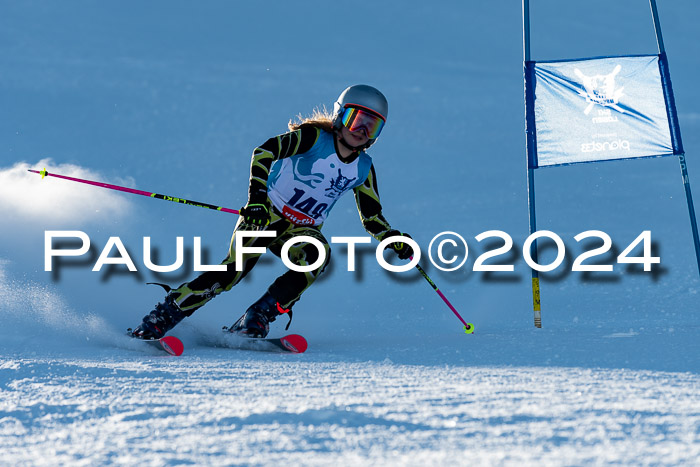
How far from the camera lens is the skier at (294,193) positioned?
165 inches

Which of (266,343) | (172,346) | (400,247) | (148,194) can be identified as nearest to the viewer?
(172,346)

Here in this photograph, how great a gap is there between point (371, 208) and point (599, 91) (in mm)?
2572

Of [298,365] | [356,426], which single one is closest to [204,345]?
[298,365]

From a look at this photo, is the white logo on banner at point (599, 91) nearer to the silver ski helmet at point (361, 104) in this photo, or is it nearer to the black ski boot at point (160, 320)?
the silver ski helmet at point (361, 104)

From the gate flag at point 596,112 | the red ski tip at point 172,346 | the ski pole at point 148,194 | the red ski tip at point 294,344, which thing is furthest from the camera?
the gate flag at point 596,112

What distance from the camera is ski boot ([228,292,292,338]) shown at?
4246 millimetres

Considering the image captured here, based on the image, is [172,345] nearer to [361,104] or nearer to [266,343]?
[266,343]

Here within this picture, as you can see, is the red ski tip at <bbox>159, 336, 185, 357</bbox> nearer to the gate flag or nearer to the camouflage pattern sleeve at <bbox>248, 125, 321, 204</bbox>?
the camouflage pattern sleeve at <bbox>248, 125, 321, 204</bbox>

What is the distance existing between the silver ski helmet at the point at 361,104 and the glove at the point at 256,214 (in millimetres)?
769

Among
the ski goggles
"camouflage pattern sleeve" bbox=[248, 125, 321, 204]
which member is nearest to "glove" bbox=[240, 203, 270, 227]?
"camouflage pattern sleeve" bbox=[248, 125, 321, 204]

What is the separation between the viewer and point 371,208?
4758 millimetres

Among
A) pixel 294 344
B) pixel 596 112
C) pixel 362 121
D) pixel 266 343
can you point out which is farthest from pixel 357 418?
pixel 596 112

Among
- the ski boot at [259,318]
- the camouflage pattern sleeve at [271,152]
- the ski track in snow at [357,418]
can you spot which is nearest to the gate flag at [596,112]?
the camouflage pattern sleeve at [271,152]

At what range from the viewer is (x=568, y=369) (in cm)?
272
